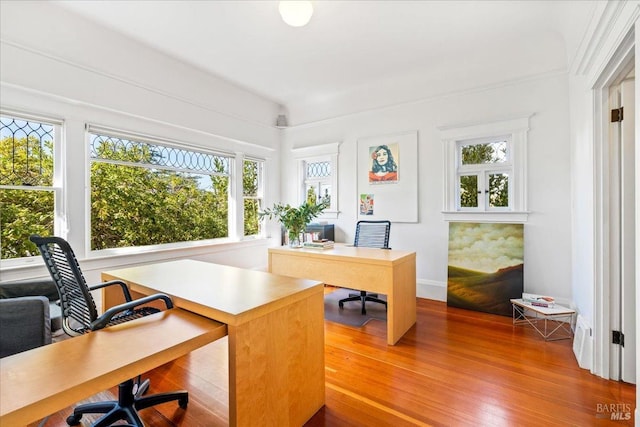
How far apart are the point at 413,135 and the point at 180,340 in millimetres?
3892

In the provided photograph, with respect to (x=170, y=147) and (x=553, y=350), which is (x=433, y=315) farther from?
(x=170, y=147)

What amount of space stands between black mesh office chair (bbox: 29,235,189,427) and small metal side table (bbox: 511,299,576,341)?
3.23 metres

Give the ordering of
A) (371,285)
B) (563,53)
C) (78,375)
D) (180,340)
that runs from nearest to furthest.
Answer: (78,375) → (180,340) → (371,285) → (563,53)

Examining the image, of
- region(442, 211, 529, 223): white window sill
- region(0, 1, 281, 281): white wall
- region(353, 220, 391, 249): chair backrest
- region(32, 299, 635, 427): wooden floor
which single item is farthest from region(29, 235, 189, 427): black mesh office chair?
region(442, 211, 529, 223): white window sill

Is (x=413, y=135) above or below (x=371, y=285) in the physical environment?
above

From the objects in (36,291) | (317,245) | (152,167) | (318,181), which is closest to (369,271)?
(317,245)

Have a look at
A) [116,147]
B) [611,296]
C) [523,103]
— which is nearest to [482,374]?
[611,296]

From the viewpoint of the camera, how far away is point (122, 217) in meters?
3.57

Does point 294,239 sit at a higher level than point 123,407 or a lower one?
higher

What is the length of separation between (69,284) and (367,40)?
138 inches

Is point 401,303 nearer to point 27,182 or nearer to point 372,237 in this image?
point 372,237

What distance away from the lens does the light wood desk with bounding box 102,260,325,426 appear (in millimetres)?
1336

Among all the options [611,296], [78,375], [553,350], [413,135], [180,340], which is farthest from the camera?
[413,135]

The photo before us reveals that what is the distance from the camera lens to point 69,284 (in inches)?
64.2
